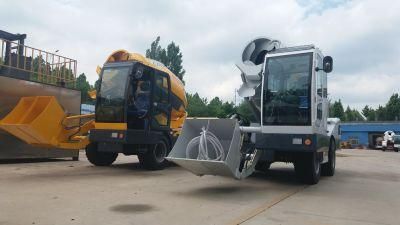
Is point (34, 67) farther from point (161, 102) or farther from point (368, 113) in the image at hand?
point (368, 113)

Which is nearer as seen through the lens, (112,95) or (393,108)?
(112,95)

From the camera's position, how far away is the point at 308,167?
9273 millimetres

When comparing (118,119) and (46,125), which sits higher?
(118,119)

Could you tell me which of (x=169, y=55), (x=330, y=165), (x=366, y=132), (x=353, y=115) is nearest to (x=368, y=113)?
(x=353, y=115)

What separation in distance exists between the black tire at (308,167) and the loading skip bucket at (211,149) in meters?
1.79

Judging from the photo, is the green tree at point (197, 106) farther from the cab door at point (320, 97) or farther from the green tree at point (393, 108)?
the cab door at point (320, 97)

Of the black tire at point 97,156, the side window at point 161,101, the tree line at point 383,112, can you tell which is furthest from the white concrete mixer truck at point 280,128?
the tree line at point 383,112

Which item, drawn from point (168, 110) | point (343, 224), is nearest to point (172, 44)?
point (168, 110)

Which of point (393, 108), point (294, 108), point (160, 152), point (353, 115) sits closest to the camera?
point (294, 108)

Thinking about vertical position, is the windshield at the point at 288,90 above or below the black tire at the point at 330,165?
above

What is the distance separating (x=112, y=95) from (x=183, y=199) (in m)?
4.83

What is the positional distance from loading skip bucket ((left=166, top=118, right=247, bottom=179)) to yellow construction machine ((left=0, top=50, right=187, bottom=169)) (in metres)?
2.55

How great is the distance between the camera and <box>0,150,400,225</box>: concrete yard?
5.77 meters

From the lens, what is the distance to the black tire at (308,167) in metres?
9.10
